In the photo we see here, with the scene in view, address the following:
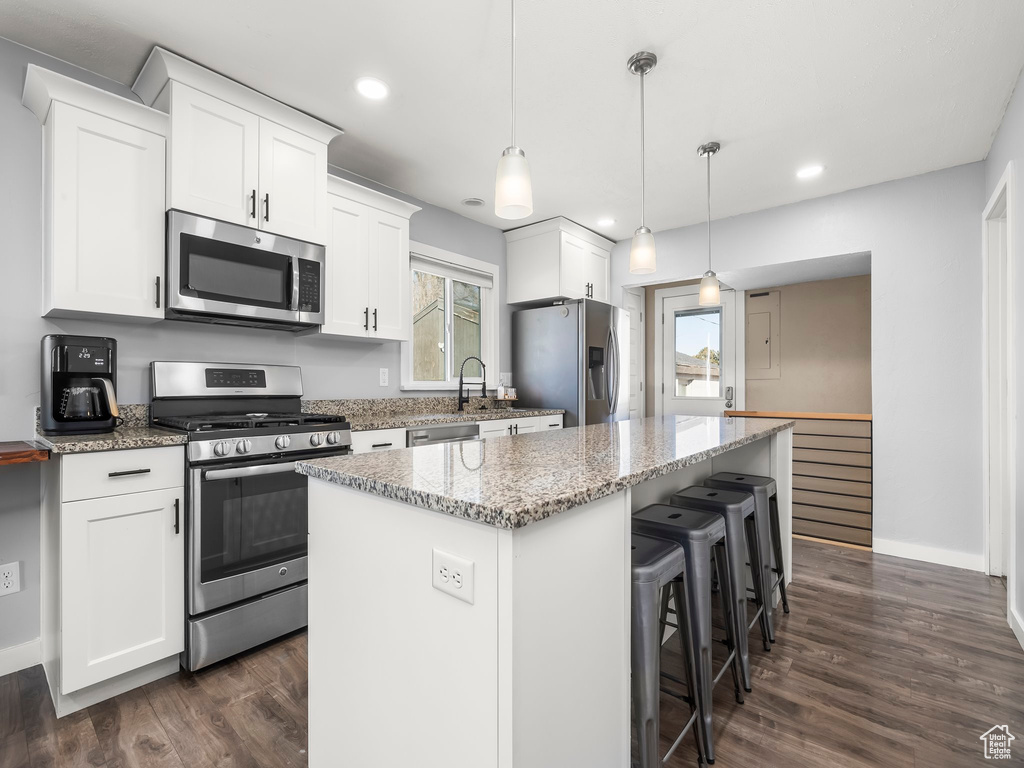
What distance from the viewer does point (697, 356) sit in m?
5.16

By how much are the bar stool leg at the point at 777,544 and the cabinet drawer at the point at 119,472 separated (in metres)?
2.70

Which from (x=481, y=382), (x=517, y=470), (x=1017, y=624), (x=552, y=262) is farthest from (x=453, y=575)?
(x=552, y=262)

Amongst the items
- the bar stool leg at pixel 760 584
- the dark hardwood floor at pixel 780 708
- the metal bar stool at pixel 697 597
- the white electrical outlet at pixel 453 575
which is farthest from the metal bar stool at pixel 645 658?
the bar stool leg at pixel 760 584

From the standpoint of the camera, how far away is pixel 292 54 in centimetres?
209

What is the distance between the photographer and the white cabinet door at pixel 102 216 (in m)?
1.90

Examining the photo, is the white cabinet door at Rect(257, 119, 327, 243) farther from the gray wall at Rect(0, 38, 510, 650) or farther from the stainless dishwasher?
the stainless dishwasher

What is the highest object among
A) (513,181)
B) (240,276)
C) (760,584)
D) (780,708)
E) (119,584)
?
(513,181)

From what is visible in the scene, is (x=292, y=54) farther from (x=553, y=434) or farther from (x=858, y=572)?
(x=858, y=572)

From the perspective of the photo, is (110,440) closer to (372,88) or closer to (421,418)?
(421,418)

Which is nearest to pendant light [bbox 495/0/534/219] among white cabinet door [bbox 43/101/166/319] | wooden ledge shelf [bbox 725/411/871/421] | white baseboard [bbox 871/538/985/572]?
white cabinet door [bbox 43/101/166/319]

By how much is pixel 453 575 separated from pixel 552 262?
359 centimetres

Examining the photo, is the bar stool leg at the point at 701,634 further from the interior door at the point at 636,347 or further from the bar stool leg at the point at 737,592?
the interior door at the point at 636,347

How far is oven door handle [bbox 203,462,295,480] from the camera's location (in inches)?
76.8

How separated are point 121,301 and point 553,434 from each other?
188cm
